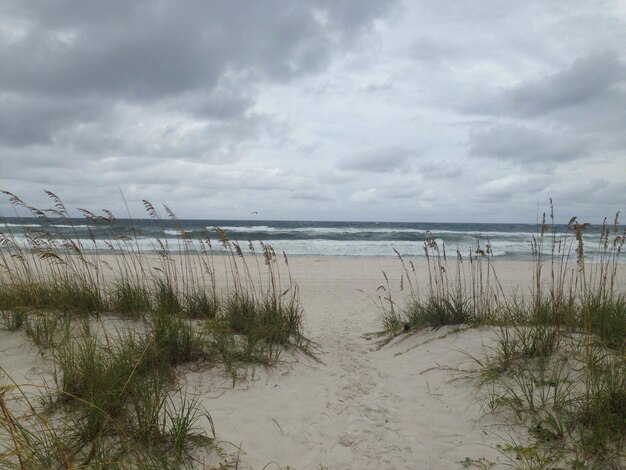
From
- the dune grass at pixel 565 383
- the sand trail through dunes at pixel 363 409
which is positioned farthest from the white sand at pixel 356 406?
the dune grass at pixel 565 383

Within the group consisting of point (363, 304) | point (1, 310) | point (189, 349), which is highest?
point (1, 310)

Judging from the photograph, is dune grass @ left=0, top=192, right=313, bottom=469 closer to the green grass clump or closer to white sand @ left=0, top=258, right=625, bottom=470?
the green grass clump

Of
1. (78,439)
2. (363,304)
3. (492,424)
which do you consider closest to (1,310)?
(78,439)

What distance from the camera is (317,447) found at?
3.31m

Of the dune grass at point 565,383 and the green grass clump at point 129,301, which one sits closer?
the dune grass at point 565,383

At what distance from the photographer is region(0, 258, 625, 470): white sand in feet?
10.5

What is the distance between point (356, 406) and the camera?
3.99m

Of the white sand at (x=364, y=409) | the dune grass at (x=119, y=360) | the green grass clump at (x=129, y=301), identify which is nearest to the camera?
the dune grass at (x=119, y=360)

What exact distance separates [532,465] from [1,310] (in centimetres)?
569

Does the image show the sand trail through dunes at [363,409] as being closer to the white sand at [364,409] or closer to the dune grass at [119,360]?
the white sand at [364,409]

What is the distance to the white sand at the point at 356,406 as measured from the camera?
320cm

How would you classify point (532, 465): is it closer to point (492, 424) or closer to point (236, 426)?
point (492, 424)

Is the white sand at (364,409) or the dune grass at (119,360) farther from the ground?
the dune grass at (119,360)

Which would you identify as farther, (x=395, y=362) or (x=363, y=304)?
(x=363, y=304)
